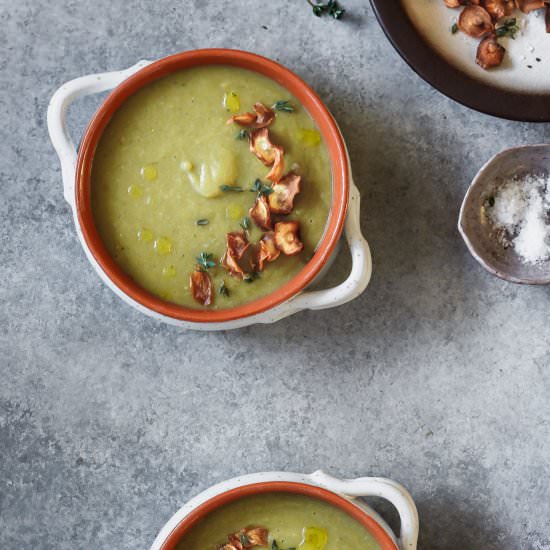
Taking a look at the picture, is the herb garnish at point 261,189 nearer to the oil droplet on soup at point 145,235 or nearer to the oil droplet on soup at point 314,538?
the oil droplet on soup at point 145,235

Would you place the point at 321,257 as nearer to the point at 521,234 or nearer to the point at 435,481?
the point at 521,234

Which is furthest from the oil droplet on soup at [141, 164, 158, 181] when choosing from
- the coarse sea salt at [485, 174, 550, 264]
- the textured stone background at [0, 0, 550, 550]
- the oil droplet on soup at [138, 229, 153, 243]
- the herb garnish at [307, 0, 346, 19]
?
the coarse sea salt at [485, 174, 550, 264]

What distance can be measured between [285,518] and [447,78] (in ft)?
3.67

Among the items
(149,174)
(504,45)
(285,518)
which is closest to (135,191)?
(149,174)

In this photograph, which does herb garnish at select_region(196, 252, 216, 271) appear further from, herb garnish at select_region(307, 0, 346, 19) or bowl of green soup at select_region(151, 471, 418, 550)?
herb garnish at select_region(307, 0, 346, 19)

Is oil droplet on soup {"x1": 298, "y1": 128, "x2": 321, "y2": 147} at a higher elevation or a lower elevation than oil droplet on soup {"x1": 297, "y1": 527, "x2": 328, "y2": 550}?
higher

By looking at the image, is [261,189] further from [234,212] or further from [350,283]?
[350,283]

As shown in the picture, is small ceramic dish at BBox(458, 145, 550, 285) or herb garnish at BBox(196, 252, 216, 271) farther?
small ceramic dish at BBox(458, 145, 550, 285)

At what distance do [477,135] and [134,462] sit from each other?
123cm

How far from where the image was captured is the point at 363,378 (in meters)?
2.29

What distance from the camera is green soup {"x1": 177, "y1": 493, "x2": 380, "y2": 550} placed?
6.86ft

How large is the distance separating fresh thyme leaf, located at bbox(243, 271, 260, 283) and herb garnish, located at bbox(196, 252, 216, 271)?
0.08 meters

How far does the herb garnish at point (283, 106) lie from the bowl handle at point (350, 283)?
0.24 metres

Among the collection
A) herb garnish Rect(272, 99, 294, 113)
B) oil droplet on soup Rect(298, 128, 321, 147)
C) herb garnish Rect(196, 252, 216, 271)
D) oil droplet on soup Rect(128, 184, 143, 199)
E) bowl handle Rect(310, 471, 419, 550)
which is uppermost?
herb garnish Rect(272, 99, 294, 113)
